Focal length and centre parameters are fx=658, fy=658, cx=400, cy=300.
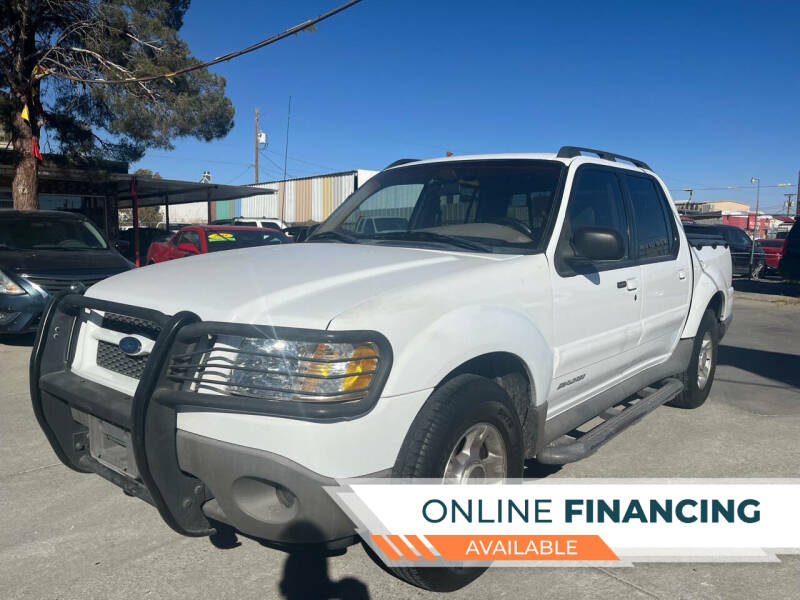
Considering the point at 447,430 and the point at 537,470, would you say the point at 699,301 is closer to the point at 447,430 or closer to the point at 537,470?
the point at 537,470

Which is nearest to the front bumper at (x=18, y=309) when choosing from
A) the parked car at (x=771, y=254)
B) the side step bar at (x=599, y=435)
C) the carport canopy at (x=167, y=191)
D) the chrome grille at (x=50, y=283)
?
the chrome grille at (x=50, y=283)

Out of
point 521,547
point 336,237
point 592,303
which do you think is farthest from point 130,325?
point 592,303

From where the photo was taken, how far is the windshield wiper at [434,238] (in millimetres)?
3369

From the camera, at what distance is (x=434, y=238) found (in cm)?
357

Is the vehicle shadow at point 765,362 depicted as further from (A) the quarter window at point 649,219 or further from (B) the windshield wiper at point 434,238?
(B) the windshield wiper at point 434,238

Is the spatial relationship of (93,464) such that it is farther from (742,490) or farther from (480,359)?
(742,490)

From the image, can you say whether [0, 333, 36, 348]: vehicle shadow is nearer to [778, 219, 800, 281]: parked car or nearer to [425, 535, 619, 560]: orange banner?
[425, 535, 619, 560]: orange banner

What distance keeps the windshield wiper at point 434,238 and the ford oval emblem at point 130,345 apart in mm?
1542

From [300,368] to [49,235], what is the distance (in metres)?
7.52

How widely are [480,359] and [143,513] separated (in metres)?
2.03

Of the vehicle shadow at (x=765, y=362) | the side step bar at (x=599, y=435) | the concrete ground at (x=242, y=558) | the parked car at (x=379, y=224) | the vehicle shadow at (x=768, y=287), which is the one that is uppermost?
the parked car at (x=379, y=224)

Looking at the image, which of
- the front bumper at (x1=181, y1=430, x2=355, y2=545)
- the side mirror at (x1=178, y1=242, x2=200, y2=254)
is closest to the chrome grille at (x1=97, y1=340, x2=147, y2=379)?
the front bumper at (x1=181, y1=430, x2=355, y2=545)

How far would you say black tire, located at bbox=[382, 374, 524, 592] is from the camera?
2.34m

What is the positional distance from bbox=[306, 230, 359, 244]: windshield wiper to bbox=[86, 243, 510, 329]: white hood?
29 cm
